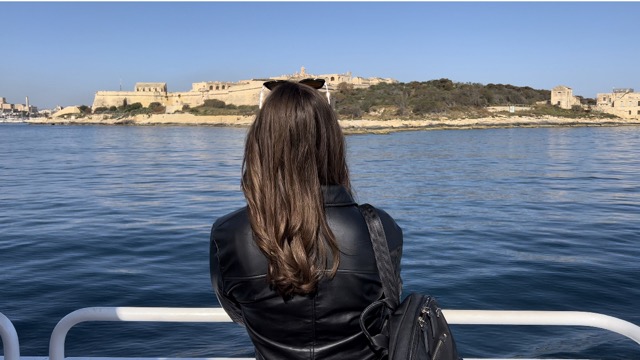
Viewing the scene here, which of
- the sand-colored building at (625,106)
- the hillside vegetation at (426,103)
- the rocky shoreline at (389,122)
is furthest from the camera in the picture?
the sand-colored building at (625,106)

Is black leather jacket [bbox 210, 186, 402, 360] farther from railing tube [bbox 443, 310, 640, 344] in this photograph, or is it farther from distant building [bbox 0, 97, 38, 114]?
distant building [bbox 0, 97, 38, 114]

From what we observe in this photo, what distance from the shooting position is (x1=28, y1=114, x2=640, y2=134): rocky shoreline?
3114 inches

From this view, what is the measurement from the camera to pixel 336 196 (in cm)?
146

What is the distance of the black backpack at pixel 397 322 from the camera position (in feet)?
4.55

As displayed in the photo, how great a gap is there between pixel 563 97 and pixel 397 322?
10978cm

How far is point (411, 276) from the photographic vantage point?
330 inches

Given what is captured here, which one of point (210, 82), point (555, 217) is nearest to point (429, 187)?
point (555, 217)

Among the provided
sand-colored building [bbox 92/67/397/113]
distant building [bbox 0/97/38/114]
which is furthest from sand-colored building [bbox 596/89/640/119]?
distant building [bbox 0/97/38/114]

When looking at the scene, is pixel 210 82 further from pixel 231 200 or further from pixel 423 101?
pixel 231 200

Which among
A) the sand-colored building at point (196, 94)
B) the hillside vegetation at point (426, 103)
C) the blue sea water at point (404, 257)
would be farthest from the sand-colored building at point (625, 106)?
the blue sea water at point (404, 257)

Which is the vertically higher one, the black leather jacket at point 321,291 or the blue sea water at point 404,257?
the black leather jacket at point 321,291

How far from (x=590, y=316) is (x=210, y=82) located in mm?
114758

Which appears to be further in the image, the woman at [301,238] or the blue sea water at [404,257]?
the blue sea water at [404,257]

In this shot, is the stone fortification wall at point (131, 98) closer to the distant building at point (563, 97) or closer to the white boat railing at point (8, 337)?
the distant building at point (563, 97)
